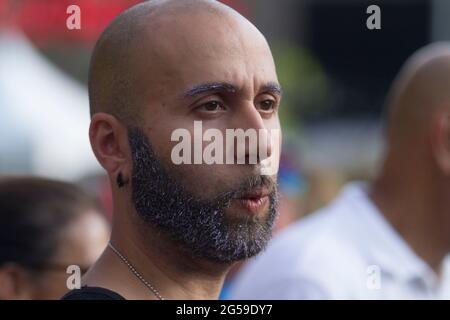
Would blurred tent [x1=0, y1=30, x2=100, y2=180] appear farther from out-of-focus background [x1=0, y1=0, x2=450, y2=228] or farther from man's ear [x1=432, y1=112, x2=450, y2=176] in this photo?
man's ear [x1=432, y1=112, x2=450, y2=176]

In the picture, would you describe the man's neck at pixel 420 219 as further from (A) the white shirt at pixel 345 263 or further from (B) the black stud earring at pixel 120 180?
(B) the black stud earring at pixel 120 180

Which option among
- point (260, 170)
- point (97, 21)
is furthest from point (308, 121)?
point (260, 170)

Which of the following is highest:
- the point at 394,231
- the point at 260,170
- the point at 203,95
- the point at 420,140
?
the point at 203,95

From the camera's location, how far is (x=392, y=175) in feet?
14.5

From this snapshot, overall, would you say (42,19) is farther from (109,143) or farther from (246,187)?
(246,187)

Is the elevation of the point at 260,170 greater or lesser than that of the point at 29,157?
greater

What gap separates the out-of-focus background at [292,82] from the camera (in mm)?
10906

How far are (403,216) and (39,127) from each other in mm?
7775

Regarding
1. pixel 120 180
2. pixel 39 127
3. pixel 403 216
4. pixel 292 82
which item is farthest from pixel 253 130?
pixel 292 82

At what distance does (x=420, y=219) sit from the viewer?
14.3 ft

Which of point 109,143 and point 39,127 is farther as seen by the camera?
point 39,127

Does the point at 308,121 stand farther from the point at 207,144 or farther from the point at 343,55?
the point at 207,144
